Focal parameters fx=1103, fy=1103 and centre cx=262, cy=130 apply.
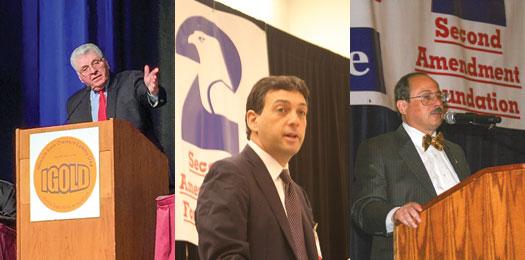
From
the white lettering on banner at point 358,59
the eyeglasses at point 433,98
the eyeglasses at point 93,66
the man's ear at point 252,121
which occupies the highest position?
the eyeglasses at point 93,66

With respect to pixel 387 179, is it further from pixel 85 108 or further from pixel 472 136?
pixel 85 108

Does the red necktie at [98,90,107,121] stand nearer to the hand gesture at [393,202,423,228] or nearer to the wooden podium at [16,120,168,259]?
the wooden podium at [16,120,168,259]

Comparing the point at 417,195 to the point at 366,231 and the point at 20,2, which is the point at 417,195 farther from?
the point at 20,2

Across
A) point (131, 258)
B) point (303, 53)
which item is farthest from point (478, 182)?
point (131, 258)

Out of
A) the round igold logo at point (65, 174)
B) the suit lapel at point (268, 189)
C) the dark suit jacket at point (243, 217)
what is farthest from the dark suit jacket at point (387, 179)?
the round igold logo at point (65, 174)

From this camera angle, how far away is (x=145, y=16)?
6789 mm

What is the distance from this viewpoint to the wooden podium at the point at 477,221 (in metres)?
4.02

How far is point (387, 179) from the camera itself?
4.73 m

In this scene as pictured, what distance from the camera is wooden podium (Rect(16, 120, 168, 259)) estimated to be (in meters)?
4.91

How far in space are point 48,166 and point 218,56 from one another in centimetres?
108

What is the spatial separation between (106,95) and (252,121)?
6.03 feet

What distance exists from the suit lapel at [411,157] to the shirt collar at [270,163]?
0.78m

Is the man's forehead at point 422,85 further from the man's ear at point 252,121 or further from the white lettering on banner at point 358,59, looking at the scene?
the man's ear at point 252,121

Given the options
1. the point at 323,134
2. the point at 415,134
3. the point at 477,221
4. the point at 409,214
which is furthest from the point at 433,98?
the point at 477,221
